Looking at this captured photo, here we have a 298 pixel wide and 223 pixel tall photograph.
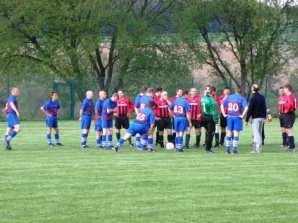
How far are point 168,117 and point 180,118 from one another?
1.92 meters

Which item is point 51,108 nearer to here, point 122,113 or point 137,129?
point 122,113

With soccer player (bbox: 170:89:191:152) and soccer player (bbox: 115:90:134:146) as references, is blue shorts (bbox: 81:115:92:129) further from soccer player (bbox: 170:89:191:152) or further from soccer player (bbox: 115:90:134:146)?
soccer player (bbox: 170:89:191:152)

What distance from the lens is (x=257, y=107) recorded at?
2430cm

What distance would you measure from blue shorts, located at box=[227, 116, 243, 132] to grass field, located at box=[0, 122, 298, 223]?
48.0 inches

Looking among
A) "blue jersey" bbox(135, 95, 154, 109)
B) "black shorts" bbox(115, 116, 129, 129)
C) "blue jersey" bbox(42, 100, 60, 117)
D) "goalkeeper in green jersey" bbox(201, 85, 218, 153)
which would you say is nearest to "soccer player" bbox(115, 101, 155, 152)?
"blue jersey" bbox(135, 95, 154, 109)

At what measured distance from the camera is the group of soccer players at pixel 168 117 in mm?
24436

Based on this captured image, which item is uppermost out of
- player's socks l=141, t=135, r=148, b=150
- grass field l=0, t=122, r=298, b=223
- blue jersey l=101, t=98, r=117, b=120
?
blue jersey l=101, t=98, r=117, b=120

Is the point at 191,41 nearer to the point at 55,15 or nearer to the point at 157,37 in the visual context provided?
the point at 157,37

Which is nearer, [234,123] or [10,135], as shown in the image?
[234,123]

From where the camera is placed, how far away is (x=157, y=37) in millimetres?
59156

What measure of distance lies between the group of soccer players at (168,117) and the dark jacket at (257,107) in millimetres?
223

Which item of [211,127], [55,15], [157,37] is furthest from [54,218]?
[157,37]

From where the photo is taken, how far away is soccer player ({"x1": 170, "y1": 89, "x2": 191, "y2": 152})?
82.2 feet

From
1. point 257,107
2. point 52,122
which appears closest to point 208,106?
point 257,107
